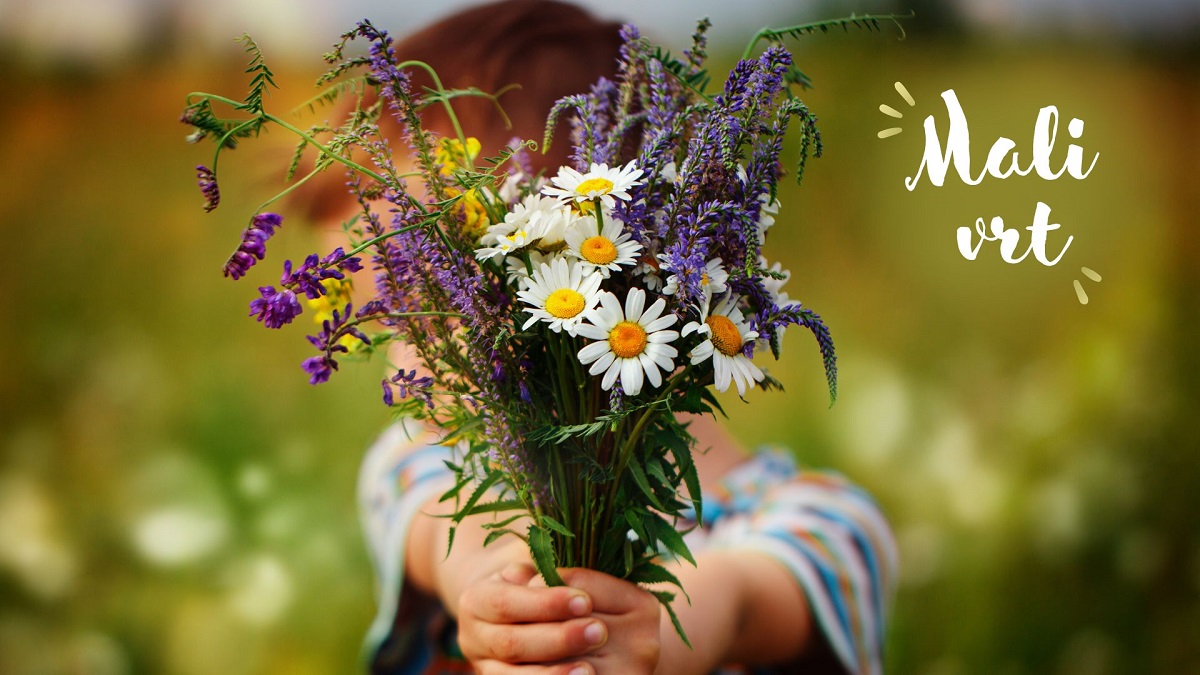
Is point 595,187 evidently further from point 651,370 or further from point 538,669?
point 538,669

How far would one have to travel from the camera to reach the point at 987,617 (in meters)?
1.13

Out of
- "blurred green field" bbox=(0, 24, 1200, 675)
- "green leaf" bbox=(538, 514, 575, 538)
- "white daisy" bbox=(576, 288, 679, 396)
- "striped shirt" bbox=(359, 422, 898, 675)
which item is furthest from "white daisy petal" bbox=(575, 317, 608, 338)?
"blurred green field" bbox=(0, 24, 1200, 675)

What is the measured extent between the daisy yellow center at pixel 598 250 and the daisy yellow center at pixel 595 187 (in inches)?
0.8

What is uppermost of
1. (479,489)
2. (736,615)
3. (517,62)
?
(517,62)

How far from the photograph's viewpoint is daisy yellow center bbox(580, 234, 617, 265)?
0.41m

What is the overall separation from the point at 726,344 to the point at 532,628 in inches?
6.9

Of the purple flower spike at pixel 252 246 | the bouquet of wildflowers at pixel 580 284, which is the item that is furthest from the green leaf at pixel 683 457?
the purple flower spike at pixel 252 246

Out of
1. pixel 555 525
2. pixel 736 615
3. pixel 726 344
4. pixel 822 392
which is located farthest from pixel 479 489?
pixel 822 392

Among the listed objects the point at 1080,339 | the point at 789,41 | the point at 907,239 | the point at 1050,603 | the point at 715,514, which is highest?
the point at 789,41

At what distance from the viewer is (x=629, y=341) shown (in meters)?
0.40

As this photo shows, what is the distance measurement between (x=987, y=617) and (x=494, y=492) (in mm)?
755

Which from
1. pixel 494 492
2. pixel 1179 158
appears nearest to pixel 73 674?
pixel 494 492

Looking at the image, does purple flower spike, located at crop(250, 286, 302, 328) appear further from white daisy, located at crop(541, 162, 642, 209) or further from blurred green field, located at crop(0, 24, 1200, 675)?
blurred green field, located at crop(0, 24, 1200, 675)

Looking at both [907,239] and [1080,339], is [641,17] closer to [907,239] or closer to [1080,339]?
[907,239]
